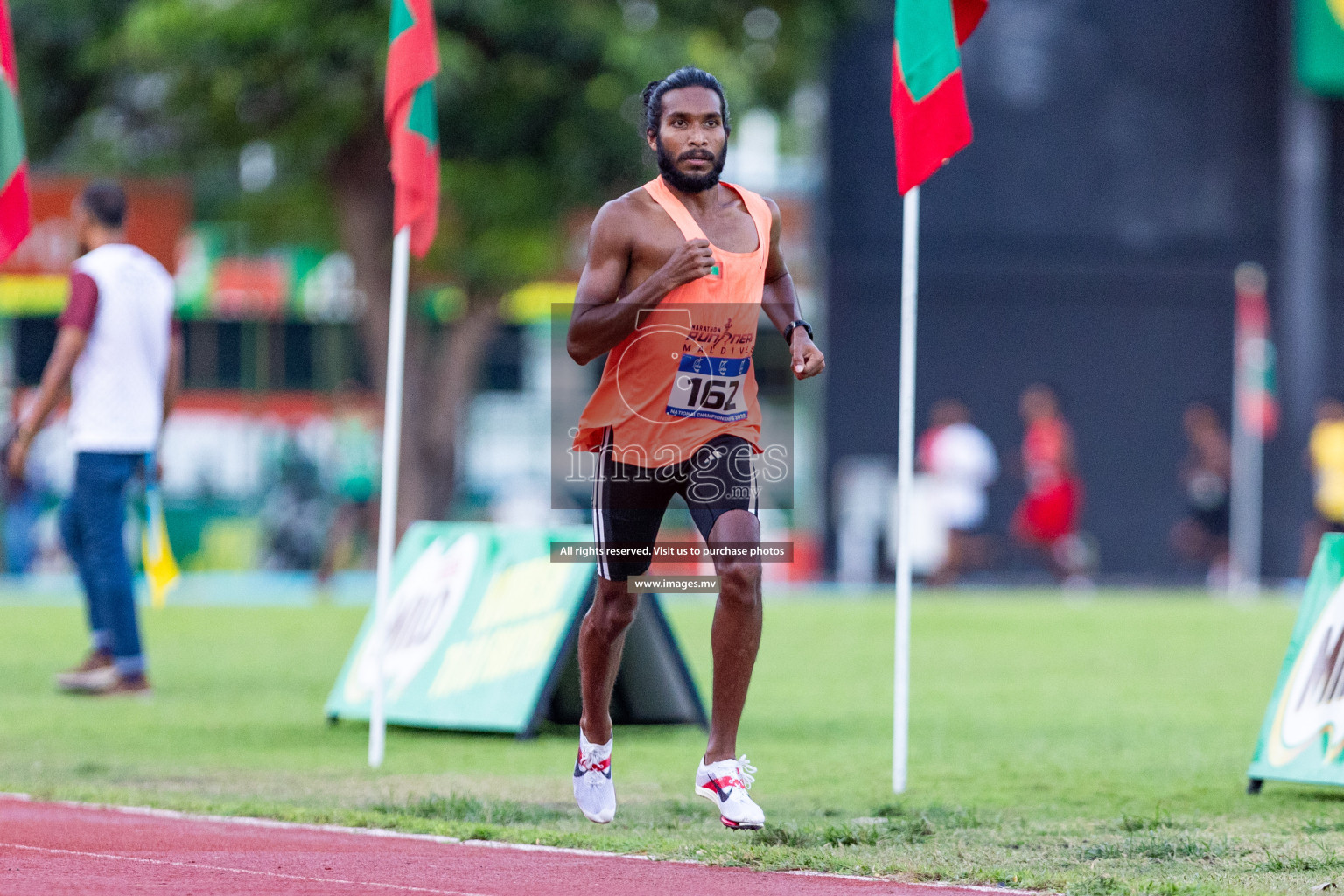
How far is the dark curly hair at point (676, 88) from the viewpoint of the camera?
6.11 m

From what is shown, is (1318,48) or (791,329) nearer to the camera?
(791,329)

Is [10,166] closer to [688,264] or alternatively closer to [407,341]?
[688,264]

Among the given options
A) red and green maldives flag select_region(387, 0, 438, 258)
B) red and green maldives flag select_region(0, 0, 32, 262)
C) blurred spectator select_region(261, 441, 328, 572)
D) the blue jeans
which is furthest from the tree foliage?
red and green maldives flag select_region(387, 0, 438, 258)

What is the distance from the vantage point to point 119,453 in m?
10.3

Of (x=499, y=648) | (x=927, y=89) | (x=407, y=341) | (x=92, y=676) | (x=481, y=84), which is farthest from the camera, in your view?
(x=407, y=341)

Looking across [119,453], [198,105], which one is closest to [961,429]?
[198,105]

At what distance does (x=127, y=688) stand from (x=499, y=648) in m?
2.46

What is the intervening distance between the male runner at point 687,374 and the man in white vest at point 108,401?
4716mm

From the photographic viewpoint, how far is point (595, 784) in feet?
20.6

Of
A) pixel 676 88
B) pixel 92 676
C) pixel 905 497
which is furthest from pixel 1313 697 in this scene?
pixel 92 676

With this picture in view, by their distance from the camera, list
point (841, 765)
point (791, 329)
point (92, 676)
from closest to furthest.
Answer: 1. point (791, 329)
2. point (841, 765)
3. point (92, 676)

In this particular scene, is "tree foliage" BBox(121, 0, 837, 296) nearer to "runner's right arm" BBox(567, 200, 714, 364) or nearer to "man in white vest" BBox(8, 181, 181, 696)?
"man in white vest" BBox(8, 181, 181, 696)

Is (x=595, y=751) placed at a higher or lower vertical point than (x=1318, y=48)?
lower

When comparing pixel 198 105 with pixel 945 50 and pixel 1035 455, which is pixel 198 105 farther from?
pixel 945 50
